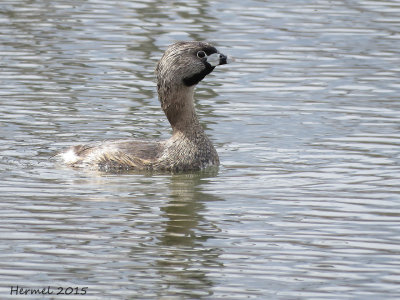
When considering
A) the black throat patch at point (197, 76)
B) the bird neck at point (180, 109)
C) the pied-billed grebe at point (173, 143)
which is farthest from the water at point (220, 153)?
the black throat patch at point (197, 76)

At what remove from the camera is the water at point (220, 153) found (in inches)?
406

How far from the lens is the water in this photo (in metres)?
10.3

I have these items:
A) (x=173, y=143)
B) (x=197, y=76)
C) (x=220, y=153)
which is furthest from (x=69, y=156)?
(x=220, y=153)

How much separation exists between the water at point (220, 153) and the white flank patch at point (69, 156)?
0.89ft

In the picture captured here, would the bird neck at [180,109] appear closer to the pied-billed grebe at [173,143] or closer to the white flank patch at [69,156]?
the pied-billed grebe at [173,143]

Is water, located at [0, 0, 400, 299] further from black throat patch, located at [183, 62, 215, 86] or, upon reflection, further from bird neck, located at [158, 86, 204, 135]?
black throat patch, located at [183, 62, 215, 86]

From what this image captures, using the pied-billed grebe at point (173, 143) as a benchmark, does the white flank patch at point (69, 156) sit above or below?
below

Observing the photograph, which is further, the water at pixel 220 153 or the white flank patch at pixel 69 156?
the white flank patch at pixel 69 156

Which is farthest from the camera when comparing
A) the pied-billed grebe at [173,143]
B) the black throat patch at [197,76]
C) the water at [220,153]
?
the black throat patch at [197,76]

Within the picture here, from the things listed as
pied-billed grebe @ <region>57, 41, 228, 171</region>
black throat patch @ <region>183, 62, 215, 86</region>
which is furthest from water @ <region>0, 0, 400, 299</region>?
black throat patch @ <region>183, 62, 215, 86</region>

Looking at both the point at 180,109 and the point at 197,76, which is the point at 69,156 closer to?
the point at 180,109

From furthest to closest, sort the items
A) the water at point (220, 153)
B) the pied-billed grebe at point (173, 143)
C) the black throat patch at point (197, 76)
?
1. the black throat patch at point (197, 76)
2. the pied-billed grebe at point (173, 143)
3. the water at point (220, 153)

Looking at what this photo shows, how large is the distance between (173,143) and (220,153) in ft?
3.20

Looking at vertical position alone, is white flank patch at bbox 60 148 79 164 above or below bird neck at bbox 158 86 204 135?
below
